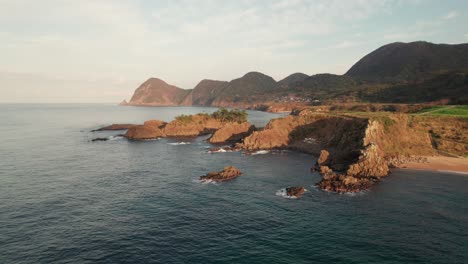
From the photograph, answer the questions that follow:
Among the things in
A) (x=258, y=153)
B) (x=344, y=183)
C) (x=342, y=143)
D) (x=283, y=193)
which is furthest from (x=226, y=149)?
(x=344, y=183)

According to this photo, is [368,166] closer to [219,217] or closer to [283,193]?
[283,193]

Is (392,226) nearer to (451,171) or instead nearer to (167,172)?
(451,171)

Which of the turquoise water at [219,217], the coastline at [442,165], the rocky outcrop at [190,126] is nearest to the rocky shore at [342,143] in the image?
the coastline at [442,165]

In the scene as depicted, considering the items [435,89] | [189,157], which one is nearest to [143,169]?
[189,157]

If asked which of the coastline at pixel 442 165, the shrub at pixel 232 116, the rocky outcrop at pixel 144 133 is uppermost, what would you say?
the shrub at pixel 232 116

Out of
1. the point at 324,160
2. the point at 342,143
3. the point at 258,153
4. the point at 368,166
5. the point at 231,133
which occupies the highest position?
the point at 342,143

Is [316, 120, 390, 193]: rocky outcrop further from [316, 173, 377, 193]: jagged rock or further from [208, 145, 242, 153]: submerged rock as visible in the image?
[208, 145, 242, 153]: submerged rock

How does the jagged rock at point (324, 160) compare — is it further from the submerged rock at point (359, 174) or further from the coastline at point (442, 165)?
the coastline at point (442, 165)
